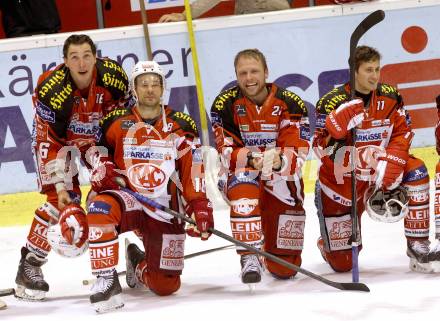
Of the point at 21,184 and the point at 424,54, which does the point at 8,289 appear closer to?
the point at 21,184

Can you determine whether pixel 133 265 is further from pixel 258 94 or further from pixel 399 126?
pixel 399 126

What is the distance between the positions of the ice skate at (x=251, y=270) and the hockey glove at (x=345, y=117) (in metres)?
0.67

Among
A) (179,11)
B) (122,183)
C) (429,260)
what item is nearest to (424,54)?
(179,11)

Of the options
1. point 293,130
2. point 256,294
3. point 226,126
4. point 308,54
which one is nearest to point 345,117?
point 293,130

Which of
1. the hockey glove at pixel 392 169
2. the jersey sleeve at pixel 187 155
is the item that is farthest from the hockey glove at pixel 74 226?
the hockey glove at pixel 392 169

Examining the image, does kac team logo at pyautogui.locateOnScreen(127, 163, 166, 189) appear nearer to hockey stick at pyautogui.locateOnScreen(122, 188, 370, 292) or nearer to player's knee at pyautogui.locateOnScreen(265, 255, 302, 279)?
hockey stick at pyautogui.locateOnScreen(122, 188, 370, 292)

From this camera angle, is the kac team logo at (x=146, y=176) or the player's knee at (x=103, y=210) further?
the kac team logo at (x=146, y=176)

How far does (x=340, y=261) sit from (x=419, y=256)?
0.40m

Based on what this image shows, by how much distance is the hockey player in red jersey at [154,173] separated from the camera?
454cm

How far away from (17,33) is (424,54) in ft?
9.30

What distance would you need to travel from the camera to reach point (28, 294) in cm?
471

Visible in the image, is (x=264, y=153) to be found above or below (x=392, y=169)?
above

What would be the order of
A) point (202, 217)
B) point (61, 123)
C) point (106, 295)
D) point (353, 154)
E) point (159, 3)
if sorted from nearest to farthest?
point (106, 295), point (202, 217), point (353, 154), point (61, 123), point (159, 3)

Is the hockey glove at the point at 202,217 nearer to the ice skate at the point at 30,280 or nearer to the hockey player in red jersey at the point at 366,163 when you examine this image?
the hockey player in red jersey at the point at 366,163
